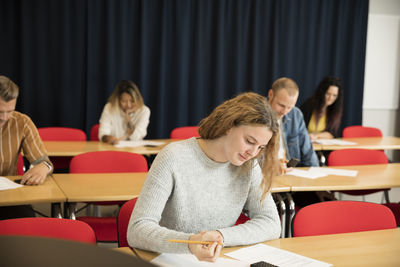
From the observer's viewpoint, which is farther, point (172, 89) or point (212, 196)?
point (172, 89)

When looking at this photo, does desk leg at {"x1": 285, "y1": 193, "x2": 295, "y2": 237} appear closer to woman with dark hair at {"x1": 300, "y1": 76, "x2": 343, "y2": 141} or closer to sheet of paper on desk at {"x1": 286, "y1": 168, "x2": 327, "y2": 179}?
sheet of paper on desk at {"x1": 286, "y1": 168, "x2": 327, "y2": 179}

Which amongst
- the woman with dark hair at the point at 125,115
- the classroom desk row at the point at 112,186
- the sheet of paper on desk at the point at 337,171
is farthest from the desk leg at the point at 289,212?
the woman with dark hair at the point at 125,115

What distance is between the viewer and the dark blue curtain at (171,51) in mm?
5613

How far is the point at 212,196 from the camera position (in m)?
1.80

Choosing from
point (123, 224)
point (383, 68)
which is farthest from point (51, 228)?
point (383, 68)

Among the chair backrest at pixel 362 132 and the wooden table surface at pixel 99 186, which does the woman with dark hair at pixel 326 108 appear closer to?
the chair backrest at pixel 362 132

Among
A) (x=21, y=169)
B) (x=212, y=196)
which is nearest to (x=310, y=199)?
(x=212, y=196)

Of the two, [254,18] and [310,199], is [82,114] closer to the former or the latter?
[254,18]

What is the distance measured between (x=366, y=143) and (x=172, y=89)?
2.76 metres

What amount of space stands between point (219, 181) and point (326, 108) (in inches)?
147

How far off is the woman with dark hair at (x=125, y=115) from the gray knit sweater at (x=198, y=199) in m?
2.88

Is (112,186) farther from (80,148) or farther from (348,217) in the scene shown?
(80,148)

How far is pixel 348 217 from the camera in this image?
206 cm

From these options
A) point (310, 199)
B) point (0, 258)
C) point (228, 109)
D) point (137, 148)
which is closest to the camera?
point (0, 258)
